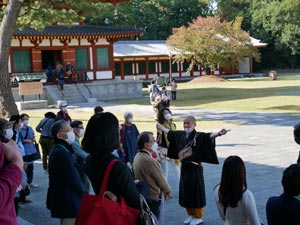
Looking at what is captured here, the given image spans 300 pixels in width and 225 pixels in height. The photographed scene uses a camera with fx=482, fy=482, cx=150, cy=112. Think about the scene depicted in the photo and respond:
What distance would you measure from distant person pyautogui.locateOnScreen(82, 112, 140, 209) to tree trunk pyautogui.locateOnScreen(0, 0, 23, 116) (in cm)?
1459

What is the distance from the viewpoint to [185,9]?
197 ft

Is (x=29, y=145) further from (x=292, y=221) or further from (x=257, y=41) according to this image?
(x=257, y=41)

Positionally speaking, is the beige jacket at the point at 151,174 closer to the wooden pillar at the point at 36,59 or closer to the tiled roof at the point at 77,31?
the tiled roof at the point at 77,31

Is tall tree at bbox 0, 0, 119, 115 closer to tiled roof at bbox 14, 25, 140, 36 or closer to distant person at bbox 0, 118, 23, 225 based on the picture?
tiled roof at bbox 14, 25, 140, 36

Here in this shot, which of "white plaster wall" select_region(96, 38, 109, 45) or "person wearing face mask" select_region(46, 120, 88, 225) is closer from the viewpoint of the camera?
"person wearing face mask" select_region(46, 120, 88, 225)

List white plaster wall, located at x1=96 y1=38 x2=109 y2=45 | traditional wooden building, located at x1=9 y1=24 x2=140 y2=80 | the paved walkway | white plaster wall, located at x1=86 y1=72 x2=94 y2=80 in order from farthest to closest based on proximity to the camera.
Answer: white plaster wall, located at x1=96 y1=38 x2=109 y2=45, white plaster wall, located at x1=86 y1=72 x2=94 y2=80, traditional wooden building, located at x1=9 y1=24 x2=140 y2=80, the paved walkway

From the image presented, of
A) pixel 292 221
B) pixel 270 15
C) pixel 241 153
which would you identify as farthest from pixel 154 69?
pixel 292 221

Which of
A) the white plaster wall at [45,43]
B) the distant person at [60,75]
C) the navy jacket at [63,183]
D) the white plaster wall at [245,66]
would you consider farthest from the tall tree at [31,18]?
the white plaster wall at [245,66]

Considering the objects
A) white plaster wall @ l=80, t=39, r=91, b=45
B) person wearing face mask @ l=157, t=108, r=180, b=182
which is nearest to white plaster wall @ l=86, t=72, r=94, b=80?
white plaster wall @ l=80, t=39, r=91, b=45

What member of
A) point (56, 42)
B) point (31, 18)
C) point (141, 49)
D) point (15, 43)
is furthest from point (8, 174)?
point (141, 49)

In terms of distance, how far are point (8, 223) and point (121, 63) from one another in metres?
47.2

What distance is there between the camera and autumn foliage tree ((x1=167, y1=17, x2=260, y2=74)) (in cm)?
4797

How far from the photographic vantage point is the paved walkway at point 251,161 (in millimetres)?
7367

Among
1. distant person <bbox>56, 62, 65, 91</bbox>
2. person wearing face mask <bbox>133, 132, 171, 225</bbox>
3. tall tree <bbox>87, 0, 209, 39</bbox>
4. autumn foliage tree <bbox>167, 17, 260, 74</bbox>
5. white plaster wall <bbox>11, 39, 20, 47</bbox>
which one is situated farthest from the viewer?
tall tree <bbox>87, 0, 209, 39</bbox>
